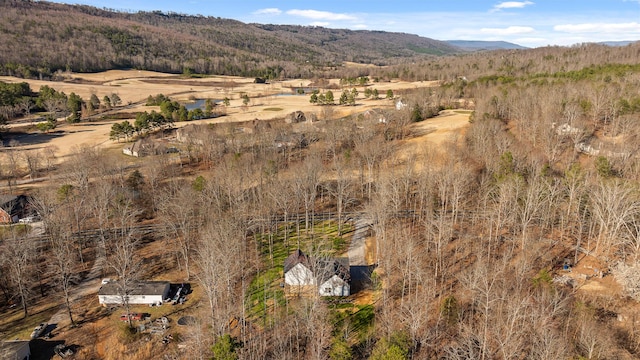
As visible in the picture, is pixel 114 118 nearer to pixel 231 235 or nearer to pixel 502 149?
pixel 231 235

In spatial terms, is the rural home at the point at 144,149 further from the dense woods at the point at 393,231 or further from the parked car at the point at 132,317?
the parked car at the point at 132,317

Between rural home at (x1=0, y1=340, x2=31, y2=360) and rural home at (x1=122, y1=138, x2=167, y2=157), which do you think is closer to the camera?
rural home at (x1=0, y1=340, x2=31, y2=360)

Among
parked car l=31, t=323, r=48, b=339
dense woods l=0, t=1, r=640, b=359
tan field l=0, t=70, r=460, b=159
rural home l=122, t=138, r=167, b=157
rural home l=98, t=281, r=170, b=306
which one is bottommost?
parked car l=31, t=323, r=48, b=339

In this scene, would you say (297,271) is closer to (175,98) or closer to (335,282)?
(335,282)

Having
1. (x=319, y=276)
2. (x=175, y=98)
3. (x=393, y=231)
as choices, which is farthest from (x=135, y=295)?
(x=175, y=98)

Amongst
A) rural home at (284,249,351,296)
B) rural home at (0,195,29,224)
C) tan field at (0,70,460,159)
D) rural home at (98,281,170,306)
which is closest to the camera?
rural home at (98,281,170,306)

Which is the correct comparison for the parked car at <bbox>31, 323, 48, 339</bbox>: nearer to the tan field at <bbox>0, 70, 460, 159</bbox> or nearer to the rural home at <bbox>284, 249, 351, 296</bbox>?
the rural home at <bbox>284, 249, 351, 296</bbox>

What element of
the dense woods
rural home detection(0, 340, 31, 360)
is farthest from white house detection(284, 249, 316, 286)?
rural home detection(0, 340, 31, 360)
